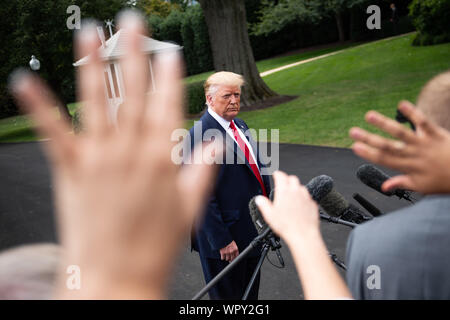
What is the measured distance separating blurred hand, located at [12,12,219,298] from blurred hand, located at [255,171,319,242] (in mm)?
408

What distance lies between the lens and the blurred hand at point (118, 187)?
2.05 ft

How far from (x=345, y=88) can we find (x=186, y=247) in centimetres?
1344

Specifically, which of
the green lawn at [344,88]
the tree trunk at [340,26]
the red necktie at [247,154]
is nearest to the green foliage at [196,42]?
the tree trunk at [340,26]

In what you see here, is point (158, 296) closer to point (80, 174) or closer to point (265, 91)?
point (80, 174)

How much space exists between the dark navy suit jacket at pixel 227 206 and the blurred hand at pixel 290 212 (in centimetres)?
186

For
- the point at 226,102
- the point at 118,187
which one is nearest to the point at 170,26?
the point at 226,102

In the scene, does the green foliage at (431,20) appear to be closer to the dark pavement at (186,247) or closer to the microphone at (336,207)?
the dark pavement at (186,247)

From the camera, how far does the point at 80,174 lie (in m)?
0.64

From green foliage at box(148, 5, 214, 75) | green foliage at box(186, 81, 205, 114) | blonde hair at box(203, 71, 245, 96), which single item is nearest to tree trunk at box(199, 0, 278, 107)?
green foliage at box(186, 81, 205, 114)

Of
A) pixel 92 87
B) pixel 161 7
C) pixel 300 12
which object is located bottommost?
pixel 92 87

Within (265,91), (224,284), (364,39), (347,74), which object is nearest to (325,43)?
(364,39)

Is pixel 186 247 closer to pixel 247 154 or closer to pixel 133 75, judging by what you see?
pixel 247 154

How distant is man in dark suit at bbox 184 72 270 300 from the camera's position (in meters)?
2.94

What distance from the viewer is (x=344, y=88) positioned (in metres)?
16.6
